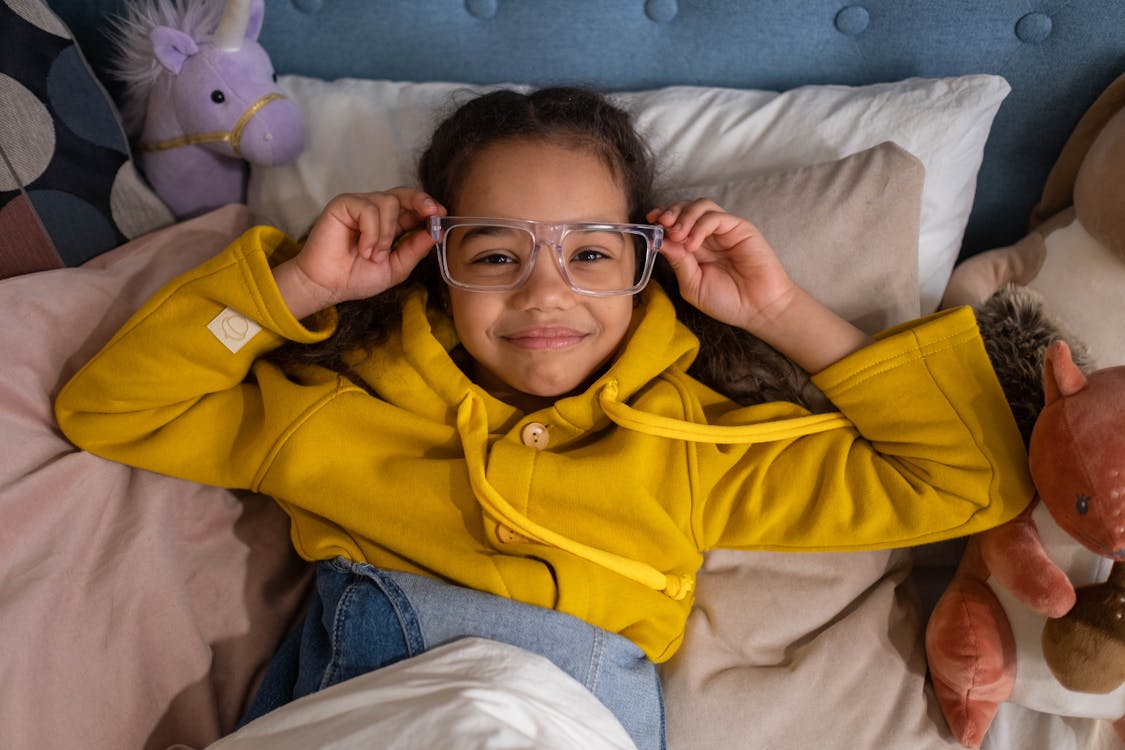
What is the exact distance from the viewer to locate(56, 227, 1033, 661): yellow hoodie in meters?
1.08

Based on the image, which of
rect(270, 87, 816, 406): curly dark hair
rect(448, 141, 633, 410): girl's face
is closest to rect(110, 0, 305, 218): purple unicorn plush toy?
rect(270, 87, 816, 406): curly dark hair

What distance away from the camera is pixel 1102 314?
1263 mm

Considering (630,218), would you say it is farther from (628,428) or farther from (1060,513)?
(1060,513)

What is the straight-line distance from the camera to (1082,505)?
97 cm

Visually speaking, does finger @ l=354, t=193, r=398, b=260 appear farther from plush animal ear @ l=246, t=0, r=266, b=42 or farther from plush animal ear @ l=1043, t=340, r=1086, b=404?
plush animal ear @ l=1043, t=340, r=1086, b=404

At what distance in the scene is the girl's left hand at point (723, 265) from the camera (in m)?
1.13

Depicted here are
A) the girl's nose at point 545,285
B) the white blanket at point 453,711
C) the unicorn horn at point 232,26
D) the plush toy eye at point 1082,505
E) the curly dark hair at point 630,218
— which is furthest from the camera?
the unicorn horn at point 232,26

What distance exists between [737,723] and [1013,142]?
106cm

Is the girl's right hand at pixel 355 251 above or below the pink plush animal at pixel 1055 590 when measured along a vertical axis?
above

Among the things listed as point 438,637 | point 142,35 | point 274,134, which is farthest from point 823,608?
point 142,35

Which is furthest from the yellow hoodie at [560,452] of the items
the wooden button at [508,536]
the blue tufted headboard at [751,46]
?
the blue tufted headboard at [751,46]

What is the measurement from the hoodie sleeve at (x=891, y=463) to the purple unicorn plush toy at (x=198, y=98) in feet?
2.97

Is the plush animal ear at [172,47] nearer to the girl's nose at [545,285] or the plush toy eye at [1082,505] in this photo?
the girl's nose at [545,285]

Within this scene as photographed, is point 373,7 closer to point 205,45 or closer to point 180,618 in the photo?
point 205,45
